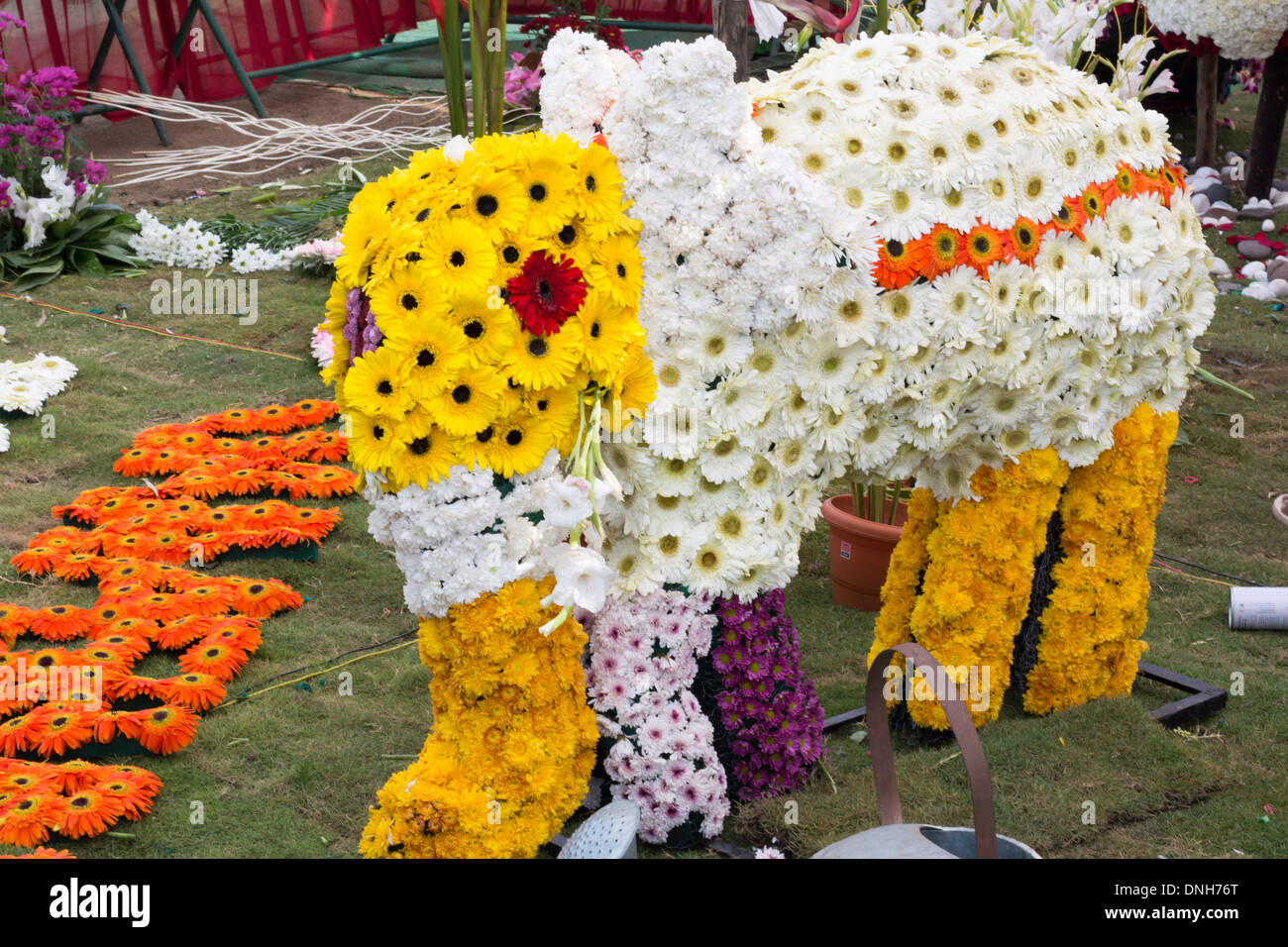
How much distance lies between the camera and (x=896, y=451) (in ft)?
9.95

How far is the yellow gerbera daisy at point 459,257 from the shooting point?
8.13ft

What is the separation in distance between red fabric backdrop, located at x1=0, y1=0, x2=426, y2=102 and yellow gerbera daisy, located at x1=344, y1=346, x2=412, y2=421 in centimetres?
893

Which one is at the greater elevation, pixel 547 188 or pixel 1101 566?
pixel 547 188

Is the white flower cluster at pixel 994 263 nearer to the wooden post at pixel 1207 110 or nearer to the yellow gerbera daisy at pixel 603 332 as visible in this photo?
the yellow gerbera daisy at pixel 603 332

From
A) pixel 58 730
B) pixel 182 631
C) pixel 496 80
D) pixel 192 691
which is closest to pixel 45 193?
pixel 496 80

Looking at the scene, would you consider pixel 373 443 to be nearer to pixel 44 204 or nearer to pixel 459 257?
pixel 459 257

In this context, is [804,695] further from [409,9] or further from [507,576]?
[409,9]

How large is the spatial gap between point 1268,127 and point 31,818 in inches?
293

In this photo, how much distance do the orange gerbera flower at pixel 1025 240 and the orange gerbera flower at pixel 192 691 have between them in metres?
2.47

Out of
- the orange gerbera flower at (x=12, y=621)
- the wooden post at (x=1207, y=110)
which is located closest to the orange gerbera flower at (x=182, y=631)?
the orange gerbera flower at (x=12, y=621)

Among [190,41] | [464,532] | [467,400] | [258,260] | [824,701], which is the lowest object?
[824,701]

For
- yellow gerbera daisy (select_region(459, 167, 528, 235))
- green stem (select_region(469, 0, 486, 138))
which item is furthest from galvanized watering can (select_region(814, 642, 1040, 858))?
green stem (select_region(469, 0, 486, 138))

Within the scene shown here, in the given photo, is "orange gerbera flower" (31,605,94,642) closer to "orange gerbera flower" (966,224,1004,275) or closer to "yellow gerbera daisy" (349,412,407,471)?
"yellow gerbera daisy" (349,412,407,471)

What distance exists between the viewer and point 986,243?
2.94 metres
